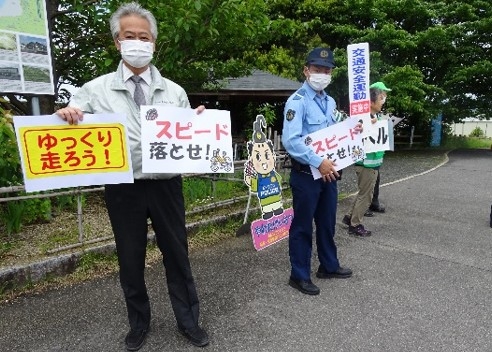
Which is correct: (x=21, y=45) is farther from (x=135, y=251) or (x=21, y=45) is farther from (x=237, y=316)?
(x=237, y=316)

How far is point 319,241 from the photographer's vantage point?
3.48 metres

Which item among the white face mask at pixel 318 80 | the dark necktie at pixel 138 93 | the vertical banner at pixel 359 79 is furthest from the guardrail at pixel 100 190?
the white face mask at pixel 318 80

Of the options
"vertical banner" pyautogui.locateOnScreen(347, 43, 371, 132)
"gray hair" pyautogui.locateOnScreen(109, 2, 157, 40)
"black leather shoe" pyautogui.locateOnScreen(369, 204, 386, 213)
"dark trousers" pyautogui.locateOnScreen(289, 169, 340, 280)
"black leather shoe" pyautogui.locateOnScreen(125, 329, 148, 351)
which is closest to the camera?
"gray hair" pyautogui.locateOnScreen(109, 2, 157, 40)

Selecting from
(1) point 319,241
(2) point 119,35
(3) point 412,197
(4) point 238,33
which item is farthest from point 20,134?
(3) point 412,197

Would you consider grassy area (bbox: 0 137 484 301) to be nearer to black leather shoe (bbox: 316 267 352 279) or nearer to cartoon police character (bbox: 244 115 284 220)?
cartoon police character (bbox: 244 115 284 220)

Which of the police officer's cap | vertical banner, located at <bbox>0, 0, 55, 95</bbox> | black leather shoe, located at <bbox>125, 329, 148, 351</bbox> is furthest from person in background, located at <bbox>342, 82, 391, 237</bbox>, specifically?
vertical banner, located at <bbox>0, 0, 55, 95</bbox>

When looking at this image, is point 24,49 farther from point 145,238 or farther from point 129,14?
point 145,238

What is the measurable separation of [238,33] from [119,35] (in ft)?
9.18

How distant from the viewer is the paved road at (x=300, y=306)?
2576 millimetres

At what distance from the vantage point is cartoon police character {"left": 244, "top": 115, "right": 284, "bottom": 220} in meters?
4.30

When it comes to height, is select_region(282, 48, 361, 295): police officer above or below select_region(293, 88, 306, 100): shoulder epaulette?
below

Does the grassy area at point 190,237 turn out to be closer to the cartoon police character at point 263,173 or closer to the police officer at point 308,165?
the cartoon police character at point 263,173

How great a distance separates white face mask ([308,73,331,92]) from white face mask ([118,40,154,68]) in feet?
4.55

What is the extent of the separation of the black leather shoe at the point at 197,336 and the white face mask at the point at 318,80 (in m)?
2.05
